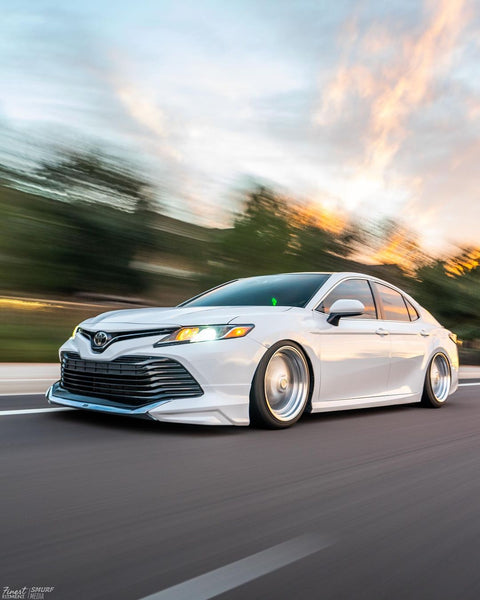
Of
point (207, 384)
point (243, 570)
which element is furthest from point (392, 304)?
point (243, 570)

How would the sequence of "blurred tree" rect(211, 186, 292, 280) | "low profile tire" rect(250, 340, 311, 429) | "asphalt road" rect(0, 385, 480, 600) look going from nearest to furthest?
"asphalt road" rect(0, 385, 480, 600) < "low profile tire" rect(250, 340, 311, 429) < "blurred tree" rect(211, 186, 292, 280)

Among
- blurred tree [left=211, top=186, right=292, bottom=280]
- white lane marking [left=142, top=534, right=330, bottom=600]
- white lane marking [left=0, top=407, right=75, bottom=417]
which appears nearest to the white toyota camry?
white lane marking [left=0, top=407, right=75, bottom=417]

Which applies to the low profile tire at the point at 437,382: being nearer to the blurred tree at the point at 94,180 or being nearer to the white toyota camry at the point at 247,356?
the white toyota camry at the point at 247,356

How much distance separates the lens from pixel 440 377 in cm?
838

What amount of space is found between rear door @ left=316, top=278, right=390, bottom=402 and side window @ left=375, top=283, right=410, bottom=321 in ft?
0.71

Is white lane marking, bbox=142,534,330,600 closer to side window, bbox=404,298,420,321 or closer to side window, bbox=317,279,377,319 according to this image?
side window, bbox=317,279,377,319

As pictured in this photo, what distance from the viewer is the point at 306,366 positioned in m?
6.14

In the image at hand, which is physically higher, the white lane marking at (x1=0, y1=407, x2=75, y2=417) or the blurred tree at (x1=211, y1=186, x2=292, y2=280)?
the blurred tree at (x1=211, y1=186, x2=292, y2=280)

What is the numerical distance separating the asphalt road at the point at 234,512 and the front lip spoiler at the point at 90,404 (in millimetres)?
163

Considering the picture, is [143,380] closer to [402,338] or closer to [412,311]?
[402,338]

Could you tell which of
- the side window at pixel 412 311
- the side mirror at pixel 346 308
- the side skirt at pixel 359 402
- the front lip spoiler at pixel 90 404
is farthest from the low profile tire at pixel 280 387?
the side window at pixel 412 311

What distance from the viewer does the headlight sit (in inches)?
213

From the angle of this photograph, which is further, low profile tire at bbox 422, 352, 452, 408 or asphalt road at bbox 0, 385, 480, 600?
low profile tire at bbox 422, 352, 452, 408

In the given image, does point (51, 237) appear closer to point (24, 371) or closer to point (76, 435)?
point (24, 371)
